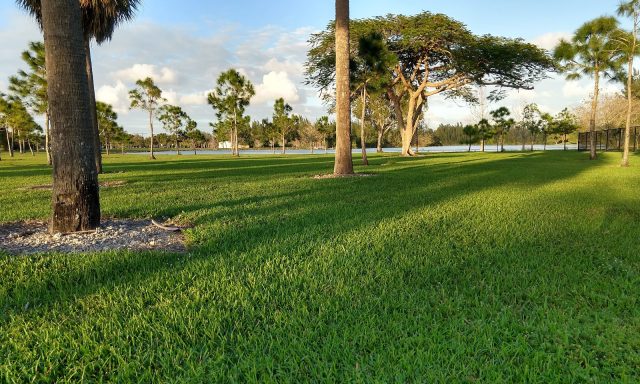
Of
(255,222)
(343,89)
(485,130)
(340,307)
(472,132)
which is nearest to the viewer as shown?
(340,307)

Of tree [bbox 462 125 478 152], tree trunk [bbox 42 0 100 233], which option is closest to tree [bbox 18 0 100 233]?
tree trunk [bbox 42 0 100 233]

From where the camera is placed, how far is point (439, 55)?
30.3m

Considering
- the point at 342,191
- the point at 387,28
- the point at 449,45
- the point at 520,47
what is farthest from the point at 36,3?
the point at 520,47

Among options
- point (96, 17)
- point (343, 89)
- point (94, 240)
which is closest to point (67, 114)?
point (94, 240)

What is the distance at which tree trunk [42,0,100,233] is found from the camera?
15.8ft

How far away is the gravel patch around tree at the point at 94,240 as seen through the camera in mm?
4457

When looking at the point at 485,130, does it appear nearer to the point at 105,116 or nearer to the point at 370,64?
the point at 370,64

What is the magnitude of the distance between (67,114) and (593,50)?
27.6 meters

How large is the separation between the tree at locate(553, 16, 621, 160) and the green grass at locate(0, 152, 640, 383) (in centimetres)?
2180

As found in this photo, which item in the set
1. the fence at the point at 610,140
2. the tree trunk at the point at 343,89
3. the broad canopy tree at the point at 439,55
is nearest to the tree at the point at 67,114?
the tree trunk at the point at 343,89

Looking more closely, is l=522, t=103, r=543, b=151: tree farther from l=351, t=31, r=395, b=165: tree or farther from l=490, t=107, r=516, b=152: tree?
l=351, t=31, r=395, b=165: tree

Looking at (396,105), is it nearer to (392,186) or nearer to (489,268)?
(392,186)

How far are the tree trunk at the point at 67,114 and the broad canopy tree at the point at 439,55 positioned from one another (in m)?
22.9

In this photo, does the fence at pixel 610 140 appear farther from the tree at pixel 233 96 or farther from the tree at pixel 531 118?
the tree at pixel 233 96
